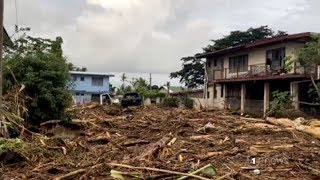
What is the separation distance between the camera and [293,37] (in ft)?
97.8

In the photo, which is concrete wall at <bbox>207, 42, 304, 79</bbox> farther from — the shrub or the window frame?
the window frame

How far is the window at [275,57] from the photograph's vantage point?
1253 inches

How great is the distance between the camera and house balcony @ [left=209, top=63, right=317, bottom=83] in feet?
93.6

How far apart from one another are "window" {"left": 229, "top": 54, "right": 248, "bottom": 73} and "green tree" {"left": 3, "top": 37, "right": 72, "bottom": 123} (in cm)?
2222

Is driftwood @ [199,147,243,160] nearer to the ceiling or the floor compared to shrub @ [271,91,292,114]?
nearer to the floor

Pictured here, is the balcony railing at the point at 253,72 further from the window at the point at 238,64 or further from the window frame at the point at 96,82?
the window frame at the point at 96,82

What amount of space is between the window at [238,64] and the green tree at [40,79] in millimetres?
22224

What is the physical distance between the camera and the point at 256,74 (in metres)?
33.6

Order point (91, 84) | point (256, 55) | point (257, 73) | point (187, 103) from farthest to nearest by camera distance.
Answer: point (91, 84) → point (187, 103) → point (256, 55) → point (257, 73)

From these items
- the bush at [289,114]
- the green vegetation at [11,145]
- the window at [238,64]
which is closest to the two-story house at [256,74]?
the window at [238,64]

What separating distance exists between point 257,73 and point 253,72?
68 cm

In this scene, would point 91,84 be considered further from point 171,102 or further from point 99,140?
point 99,140

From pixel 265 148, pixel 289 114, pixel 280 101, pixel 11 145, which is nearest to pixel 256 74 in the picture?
pixel 289 114

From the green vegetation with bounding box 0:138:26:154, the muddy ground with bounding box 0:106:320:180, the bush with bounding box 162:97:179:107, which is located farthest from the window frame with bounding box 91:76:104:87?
the green vegetation with bounding box 0:138:26:154
